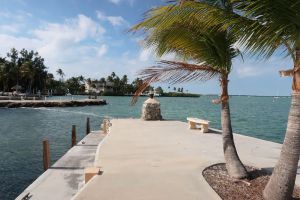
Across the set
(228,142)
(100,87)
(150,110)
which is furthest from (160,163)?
(100,87)

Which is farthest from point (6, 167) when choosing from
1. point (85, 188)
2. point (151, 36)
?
point (151, 36)

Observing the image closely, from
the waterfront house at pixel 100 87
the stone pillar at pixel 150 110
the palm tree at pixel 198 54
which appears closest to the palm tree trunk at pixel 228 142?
the palm tree at pixel 198 54

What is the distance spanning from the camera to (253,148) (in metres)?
12.8

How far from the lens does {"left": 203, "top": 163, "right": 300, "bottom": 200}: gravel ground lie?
6.87m

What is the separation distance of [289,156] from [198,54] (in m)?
3.35

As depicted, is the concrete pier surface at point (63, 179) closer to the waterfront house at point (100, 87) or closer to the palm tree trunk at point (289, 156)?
the palm tree trunk at point (289, 156)

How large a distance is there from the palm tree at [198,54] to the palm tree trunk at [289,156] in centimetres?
188

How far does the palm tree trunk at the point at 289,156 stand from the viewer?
5641 mm

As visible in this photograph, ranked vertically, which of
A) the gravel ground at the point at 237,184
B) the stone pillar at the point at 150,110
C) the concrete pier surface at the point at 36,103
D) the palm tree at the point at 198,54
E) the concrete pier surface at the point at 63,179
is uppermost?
the palm tree at the point at 198,54

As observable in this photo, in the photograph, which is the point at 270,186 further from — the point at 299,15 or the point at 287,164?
the point at 299,15

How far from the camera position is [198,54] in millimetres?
8000

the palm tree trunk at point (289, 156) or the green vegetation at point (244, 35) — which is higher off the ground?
the green vegetation at point (244, 35)

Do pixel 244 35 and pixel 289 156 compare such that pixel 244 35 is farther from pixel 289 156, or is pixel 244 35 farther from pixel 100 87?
pixel 100 87

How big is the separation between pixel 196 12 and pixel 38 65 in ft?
398
